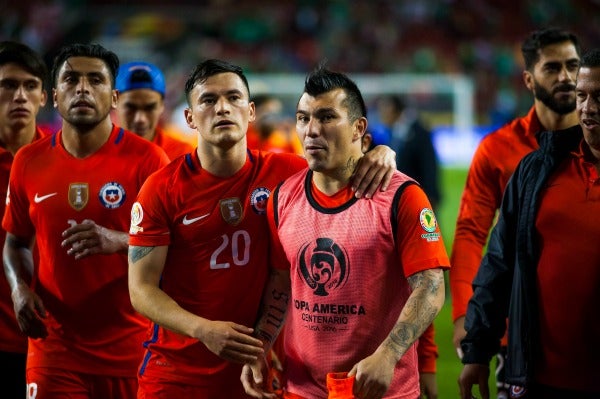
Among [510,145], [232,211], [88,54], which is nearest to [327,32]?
[510,145]

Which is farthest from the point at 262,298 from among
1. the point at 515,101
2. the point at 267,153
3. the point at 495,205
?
the point at 515,101

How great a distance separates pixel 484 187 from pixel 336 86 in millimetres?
1754

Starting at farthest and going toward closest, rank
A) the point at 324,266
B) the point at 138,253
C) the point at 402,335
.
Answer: the point at 138,253
the point at 324,266
the point at 402,335

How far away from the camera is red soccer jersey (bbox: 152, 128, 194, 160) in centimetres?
670

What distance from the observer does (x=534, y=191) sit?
13.6 ft

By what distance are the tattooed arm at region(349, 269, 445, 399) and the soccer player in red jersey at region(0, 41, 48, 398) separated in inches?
115

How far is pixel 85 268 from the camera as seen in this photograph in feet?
17.2

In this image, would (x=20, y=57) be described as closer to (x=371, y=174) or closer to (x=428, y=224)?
(x=371, y=174)

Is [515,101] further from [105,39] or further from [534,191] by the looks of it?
[534,191]

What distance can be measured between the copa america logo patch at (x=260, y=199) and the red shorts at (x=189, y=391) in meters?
0.81

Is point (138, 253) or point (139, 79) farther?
point (139, 79)

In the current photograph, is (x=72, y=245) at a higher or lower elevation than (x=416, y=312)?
higher

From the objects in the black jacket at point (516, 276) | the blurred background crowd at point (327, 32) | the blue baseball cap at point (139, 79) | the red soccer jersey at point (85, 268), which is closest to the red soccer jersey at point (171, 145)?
the blue baseball cap at point (139, 79)

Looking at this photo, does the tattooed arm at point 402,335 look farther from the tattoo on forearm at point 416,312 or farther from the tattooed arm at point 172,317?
the tattooed arm at point 172,317
